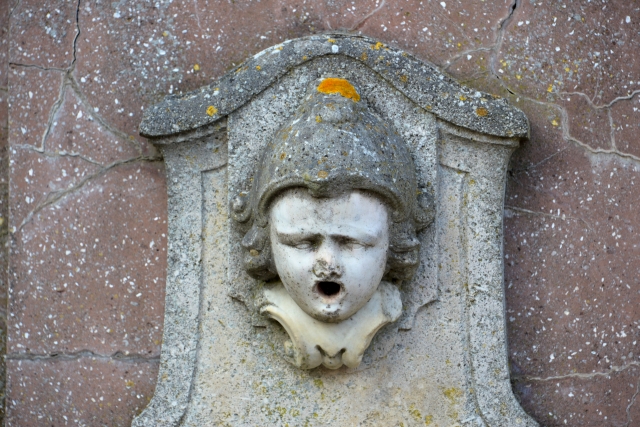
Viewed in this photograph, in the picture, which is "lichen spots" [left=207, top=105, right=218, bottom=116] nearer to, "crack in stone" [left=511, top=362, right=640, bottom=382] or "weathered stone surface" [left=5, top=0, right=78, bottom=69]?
"weathered stone surface" [left=5, top=0, right=78, bottom=69]

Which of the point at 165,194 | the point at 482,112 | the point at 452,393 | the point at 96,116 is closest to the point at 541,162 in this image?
the point at 482,112

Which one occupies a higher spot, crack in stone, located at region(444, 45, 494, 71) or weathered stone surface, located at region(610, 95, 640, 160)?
crack in stone, located at region(444, 45, 494, 71)

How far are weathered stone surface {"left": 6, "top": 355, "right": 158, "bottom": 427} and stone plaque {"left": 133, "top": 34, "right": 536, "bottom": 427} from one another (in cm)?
9

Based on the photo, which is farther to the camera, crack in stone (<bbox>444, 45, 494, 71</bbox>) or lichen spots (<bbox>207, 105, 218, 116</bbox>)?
crack in stone (<bbox>444, 45, 494, 71</bbox>)

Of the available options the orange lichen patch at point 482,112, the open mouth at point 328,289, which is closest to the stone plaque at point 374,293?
the orange lichen patch at point 482,112

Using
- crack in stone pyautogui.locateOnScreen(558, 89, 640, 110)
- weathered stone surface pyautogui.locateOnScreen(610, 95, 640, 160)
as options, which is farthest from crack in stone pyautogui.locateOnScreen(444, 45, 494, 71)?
weathered stone surface pyautogui.locateOnScreen(610, 95, 640, 160)

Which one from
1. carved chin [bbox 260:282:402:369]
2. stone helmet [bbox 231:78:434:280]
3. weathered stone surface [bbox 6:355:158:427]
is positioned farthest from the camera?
weathered stone surface [bbox 6:355:158:427]

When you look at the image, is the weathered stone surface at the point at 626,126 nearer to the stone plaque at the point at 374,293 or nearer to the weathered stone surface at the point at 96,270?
the stone plaque at the point at 374,293

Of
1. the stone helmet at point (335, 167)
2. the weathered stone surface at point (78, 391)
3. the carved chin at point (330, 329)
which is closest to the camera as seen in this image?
the stone helmet at point (335, 167)

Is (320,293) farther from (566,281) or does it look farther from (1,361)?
(1,361)

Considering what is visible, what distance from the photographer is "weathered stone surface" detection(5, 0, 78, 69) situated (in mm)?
2098

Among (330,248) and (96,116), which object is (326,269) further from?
→ (96,116)

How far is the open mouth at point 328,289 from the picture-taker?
5.95ft

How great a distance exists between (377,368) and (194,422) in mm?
423
